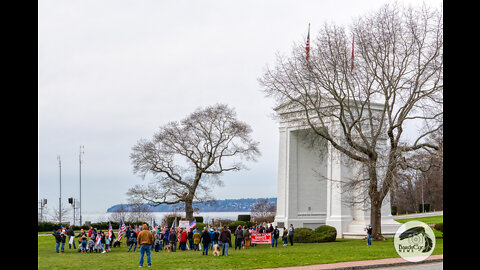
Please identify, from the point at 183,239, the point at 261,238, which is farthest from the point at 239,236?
the point at 183,239

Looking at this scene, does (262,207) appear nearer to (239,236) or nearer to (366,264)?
(239,236)

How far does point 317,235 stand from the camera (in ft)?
132

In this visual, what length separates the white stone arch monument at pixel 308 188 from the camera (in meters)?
44.6

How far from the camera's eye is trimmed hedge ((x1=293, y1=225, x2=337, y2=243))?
39.9 meters

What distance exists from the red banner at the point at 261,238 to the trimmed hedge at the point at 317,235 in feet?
14.6

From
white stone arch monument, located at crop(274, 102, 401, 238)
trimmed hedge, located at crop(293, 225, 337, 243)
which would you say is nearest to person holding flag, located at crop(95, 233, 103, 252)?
trimmed hedge, located at crop(293, 225, 337, 243)

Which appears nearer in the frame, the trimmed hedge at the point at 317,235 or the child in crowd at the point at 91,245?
the child in crowd at the point at 91,245

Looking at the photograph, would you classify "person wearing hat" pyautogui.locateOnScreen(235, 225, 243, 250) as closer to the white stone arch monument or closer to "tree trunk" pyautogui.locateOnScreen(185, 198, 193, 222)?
the white stone arch monument

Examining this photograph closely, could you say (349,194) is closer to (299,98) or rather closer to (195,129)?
(299,98)

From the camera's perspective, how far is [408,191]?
330 ft

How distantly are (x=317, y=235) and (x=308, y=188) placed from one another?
1000cm

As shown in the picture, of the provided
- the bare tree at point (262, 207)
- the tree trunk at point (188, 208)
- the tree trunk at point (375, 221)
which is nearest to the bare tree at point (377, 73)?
the tree trunk at point (375, 221)

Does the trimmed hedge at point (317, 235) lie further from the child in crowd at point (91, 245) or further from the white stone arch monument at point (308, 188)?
the child in crowd at point (91, 245)
